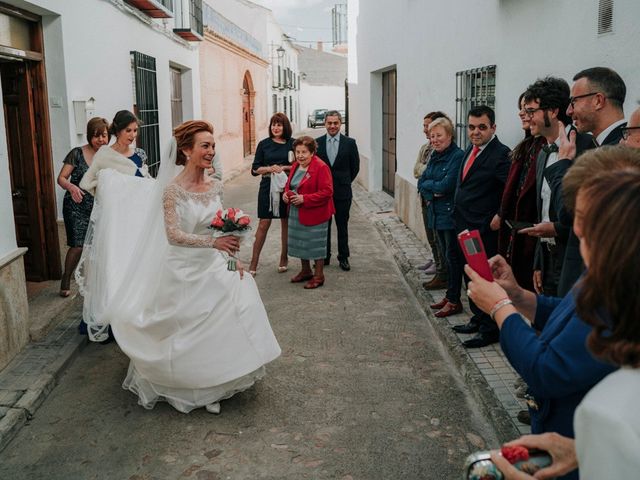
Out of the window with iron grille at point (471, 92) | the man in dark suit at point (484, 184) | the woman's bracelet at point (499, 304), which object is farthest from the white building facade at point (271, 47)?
the woman's bracelet at point (499, 304)

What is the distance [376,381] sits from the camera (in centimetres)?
493

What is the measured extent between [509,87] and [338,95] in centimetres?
5624

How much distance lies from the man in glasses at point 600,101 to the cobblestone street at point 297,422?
187cm

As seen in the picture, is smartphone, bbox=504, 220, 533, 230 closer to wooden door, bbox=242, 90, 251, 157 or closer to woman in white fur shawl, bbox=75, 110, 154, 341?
woman in white fur shawl, bbox=75, 110, 154, 341

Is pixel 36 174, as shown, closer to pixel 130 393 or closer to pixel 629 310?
pixel 130 393

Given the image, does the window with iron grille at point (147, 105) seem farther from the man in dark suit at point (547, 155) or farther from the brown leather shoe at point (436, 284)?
the man in dark suit at point (547, 155)

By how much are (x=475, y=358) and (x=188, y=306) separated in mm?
2178

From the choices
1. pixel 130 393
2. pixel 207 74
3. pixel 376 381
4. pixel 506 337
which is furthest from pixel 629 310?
pixel 207 74

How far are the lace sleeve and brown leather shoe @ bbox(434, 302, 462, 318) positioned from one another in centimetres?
247

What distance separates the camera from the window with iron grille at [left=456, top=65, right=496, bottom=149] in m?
6.74

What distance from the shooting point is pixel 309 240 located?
24.0 ft

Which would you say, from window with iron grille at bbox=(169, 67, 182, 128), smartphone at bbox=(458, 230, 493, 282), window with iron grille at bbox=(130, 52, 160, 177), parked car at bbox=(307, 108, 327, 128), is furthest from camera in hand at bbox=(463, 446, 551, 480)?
parked car at bbox=(307, 108, 327, 128)

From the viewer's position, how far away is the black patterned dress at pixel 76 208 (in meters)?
6.36

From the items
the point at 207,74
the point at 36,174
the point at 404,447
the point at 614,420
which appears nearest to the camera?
the point at 614,420
